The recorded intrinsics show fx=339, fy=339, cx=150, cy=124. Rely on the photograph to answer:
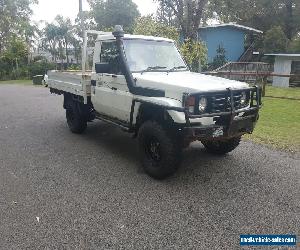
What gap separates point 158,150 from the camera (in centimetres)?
539

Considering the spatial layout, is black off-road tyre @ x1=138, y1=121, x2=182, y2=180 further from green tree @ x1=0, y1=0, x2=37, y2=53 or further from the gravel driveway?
green tree @ x1=0, y1=0, x2=37, y2=53

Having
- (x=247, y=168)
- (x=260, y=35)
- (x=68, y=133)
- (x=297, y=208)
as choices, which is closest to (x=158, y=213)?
(x=297, y=208)

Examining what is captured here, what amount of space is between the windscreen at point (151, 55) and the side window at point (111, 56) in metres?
0.24

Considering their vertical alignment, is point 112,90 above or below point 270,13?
below

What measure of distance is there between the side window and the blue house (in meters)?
25.1

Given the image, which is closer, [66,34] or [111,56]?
[111,56]

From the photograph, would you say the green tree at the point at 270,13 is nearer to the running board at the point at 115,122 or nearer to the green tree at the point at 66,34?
the green tree at the point at 66,34

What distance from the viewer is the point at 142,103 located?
553 centimetres

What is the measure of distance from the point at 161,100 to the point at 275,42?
2794 cm

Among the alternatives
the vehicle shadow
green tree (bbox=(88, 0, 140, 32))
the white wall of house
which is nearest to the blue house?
the white wall of house

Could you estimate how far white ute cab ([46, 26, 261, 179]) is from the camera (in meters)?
4.95

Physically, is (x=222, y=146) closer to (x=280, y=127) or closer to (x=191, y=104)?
(x=191, y=104)

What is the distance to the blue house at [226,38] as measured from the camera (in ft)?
102

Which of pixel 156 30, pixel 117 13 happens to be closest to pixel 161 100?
pixel 156 30
